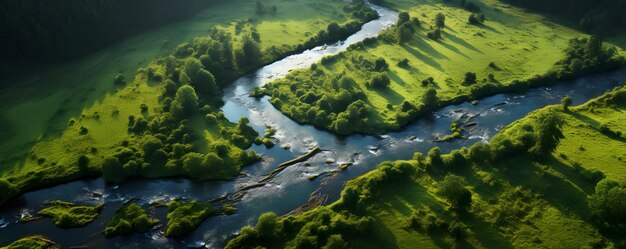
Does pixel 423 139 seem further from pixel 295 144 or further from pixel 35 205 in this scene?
pixel 35 205

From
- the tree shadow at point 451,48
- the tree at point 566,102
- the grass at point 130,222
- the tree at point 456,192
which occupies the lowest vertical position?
the grass at point 130,222

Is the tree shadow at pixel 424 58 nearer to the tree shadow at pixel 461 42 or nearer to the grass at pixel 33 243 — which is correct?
the tree shadow at pixel 461 42

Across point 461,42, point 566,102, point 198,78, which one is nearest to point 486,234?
point 566,102

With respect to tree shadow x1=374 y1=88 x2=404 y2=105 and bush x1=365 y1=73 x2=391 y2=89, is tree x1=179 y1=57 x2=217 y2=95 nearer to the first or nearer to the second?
bush x1=365 y1=73 x2=391 y2=89

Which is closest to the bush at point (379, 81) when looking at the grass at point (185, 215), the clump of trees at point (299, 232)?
the clump of trees at point (299, 232)

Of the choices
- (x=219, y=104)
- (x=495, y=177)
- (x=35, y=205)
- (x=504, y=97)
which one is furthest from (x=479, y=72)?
(x=35, y=205)
